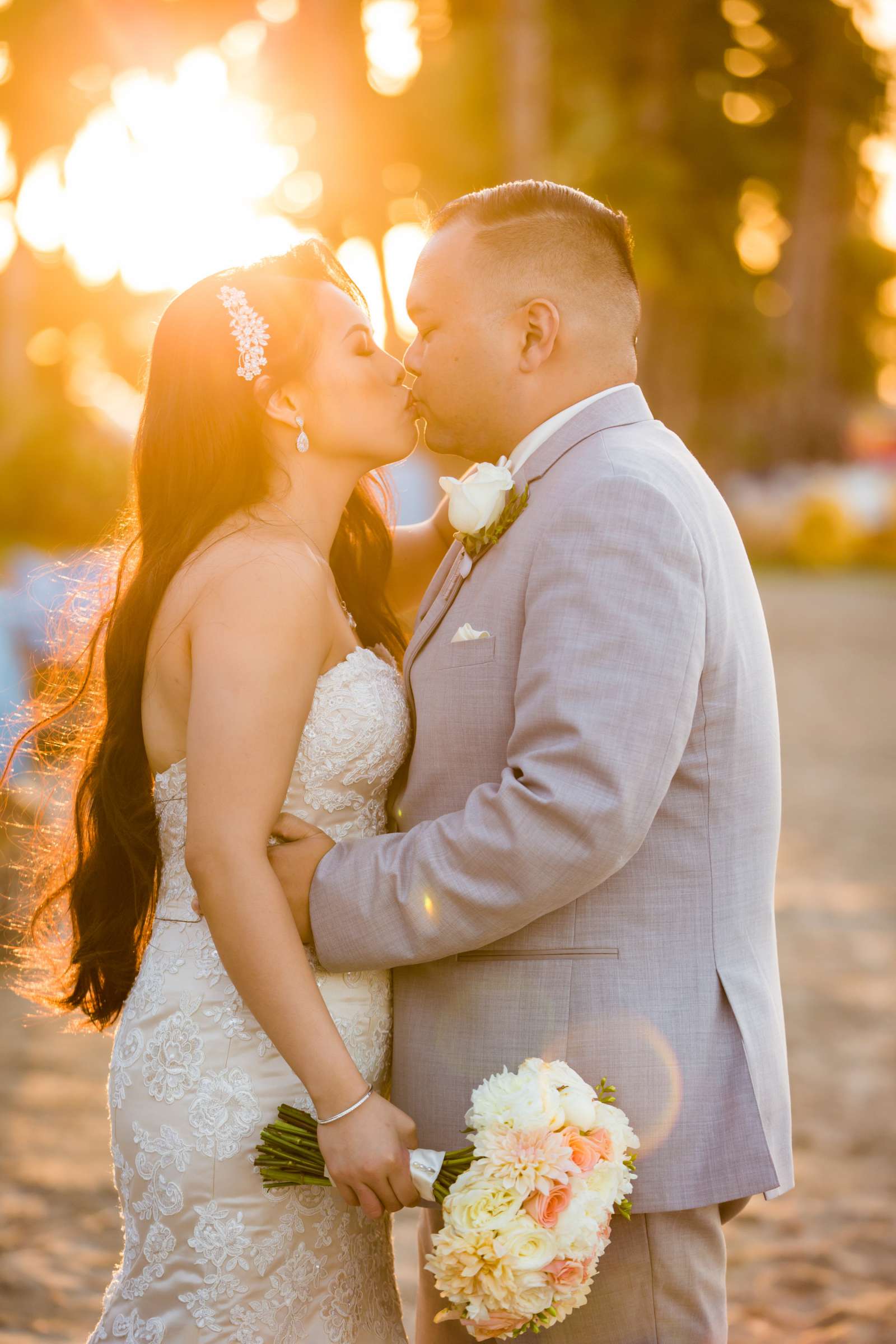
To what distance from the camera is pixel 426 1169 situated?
6.51 feet

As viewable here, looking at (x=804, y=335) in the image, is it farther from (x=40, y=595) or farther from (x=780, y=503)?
(x=40, y=595)

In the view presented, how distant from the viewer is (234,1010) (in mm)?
2354

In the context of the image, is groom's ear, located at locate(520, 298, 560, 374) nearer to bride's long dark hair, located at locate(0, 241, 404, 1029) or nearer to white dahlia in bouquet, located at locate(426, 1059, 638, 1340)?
bride's long dark hair, located at locate(0, 241, 404, 1029)

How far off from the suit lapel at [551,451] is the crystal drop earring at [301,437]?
0.42m

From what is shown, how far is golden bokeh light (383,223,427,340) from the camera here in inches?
102

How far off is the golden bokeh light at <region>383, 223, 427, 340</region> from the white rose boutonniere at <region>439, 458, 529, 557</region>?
0.44 metres

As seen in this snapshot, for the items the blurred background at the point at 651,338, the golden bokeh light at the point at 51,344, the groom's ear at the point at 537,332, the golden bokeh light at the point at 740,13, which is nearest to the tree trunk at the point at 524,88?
the blurred background at the point at 651,338

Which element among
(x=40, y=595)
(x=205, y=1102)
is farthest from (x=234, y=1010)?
(x=40, y=595)

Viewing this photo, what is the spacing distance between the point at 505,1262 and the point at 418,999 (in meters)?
0.54

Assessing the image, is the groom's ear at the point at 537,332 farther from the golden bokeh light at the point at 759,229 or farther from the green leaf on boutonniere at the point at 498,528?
the golden bokeh light at the point at 759,229

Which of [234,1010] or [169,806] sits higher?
[169,806]

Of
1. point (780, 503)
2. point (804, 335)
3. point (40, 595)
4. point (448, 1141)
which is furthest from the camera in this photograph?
point (804, 335)

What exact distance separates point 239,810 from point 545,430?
91 centimetres

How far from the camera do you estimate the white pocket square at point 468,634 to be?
85.3 inches
